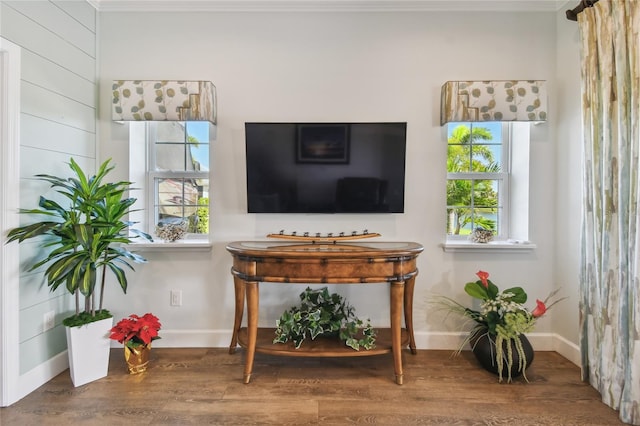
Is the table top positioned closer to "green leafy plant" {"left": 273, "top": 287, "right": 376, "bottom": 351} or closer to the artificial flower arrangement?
"green leafy plant" {"left": 273, "top": 287, "right": 376, "bottom": 351}

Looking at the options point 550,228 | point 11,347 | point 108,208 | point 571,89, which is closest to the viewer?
point 11,347

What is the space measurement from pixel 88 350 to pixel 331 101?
2278mm

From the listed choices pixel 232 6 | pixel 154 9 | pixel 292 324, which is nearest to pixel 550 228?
pixel 292 324

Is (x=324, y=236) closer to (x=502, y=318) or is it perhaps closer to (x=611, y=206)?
(x=502, y=318)

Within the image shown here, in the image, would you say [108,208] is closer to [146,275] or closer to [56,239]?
[56,239]

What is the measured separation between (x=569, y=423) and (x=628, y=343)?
0.51 m

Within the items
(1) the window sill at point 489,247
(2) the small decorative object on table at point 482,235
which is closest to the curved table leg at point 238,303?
(1) the window sill at point 489,247

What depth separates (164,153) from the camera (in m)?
2.83

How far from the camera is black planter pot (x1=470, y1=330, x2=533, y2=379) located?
7.06 ft

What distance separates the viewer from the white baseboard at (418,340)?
8.57 ft

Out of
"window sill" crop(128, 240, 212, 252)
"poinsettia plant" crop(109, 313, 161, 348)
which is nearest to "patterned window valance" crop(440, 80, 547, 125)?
"window sill" crop(128, 240, 212, 252)

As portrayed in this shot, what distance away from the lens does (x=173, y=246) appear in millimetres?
2592

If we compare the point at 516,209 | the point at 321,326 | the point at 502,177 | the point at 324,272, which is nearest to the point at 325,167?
the point at 324,272

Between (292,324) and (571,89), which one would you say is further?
(571,89)
